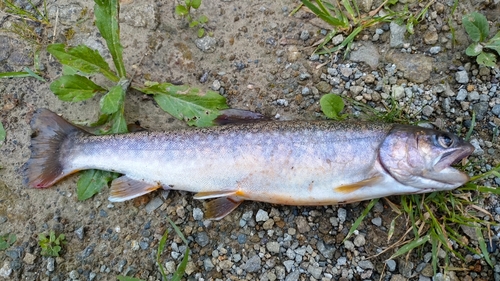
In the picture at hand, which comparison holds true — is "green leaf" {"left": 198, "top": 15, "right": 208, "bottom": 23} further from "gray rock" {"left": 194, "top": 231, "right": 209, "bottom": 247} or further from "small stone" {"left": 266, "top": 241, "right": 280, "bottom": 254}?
"small stone" {"left": 266, "top": 241, "right": 280, "bottom": 254}

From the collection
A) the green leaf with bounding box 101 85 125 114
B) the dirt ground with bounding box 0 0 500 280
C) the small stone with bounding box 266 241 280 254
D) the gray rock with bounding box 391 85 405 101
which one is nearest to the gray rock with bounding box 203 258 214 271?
the dirt ground with bounding box 0 0 500 280

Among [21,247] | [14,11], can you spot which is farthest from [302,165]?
[14,11]

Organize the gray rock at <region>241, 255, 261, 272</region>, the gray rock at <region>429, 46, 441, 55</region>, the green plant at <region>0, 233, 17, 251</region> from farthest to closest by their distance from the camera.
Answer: the gray rock at <region>429, 46, 441, 55</region> → the green plant at <region>0, 233, 17, 251</region> → the gray rock at <region>241, 255, 261, 272</region>

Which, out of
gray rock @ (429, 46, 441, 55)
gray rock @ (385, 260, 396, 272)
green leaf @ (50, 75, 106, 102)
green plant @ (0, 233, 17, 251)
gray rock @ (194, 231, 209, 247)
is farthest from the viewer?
gray rock @ (429, 46, 441, 55)

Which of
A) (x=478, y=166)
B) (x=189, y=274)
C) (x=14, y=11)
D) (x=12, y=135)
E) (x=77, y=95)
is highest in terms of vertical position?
(x=14, y=11)

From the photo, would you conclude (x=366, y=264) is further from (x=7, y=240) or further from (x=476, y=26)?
(x=7, y=240)

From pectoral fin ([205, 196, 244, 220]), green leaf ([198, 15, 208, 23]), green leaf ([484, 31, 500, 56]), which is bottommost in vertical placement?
pectoral fin ([205, 196, 244, 220])

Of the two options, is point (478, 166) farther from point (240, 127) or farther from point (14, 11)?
point (14, 11)
